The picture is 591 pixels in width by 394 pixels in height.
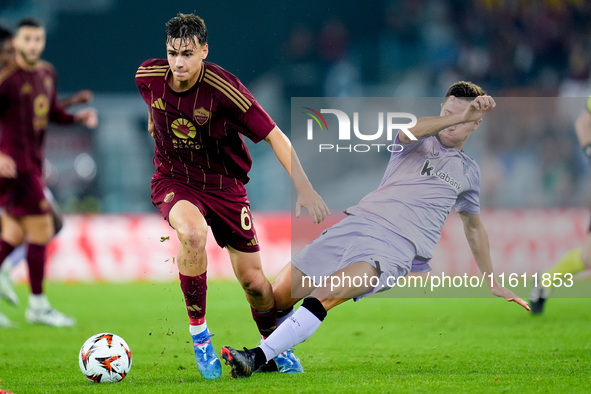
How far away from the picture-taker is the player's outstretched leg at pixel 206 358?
479 centimetres

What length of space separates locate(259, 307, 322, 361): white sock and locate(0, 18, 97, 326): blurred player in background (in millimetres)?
3986

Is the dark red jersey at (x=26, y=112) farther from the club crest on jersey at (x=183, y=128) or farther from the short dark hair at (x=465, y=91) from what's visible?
the short dark hair at (x=465, y=91)

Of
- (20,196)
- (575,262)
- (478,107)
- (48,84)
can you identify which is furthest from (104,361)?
(575,262)

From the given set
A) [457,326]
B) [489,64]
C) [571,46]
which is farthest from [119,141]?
[457,326]

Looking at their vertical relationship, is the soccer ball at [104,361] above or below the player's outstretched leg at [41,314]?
above

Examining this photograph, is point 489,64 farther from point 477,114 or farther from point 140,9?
point 477,114

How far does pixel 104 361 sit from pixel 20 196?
3.96 metres

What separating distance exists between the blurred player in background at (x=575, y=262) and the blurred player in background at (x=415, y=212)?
2805 millimetres

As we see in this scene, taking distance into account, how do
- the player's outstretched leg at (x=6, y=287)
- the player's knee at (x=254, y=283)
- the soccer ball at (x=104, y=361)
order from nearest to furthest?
the soccer ball at (x=104, y=361), the player's knee at (x=254, y=283), the player's outstretched leg at (x=6, y=287)

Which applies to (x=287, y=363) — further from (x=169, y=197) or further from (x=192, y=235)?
(x=169, y=197)

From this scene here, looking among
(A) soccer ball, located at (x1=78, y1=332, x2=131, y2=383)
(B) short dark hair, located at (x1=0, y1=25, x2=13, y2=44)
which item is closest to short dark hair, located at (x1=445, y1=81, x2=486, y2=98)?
(A) soccer ball, located at (x1=78, y1=332, x2=131, y2=383)

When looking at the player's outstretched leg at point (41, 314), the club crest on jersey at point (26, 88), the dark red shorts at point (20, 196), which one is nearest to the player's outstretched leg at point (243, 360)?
the player's outstretched leg at point (41, 314)

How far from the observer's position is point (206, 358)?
15.8 feet

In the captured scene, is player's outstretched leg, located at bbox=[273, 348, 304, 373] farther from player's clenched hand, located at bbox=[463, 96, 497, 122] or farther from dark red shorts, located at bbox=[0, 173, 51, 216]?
dark red shorts, located at bbox=[0, 173, 51, 216]
